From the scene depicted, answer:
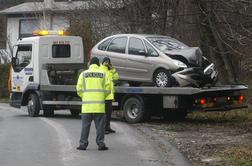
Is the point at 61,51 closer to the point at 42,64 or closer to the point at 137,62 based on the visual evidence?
the point at 42,64

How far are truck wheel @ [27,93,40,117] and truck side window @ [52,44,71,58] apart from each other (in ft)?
5.15

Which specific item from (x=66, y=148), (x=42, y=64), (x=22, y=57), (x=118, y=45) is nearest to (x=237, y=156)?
(x=66, y=148)

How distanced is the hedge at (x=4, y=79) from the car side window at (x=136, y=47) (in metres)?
20.7

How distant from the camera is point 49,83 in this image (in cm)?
2005

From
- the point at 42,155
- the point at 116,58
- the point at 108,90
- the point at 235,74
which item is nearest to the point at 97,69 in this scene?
the point at 108,90

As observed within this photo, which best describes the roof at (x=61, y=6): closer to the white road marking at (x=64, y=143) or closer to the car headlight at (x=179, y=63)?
the car headlight at (x=179, y=63)

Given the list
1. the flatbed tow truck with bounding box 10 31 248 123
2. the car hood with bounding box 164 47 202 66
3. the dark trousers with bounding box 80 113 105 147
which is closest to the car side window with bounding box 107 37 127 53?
the flatbed tow truck with bounding box 10 31 248 123

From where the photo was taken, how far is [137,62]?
56.3ft

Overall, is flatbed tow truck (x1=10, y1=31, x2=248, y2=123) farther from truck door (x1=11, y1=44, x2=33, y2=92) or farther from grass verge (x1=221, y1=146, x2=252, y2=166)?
grass verge (x1=221, y1=146, x2=252, y2=166)

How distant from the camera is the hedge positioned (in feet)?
121

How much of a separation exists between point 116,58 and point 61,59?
12.9 feet

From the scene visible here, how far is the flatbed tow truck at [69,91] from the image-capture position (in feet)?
52.7

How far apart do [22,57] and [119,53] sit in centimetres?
470

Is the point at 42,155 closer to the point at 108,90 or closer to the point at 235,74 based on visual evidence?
the point at 108,90
